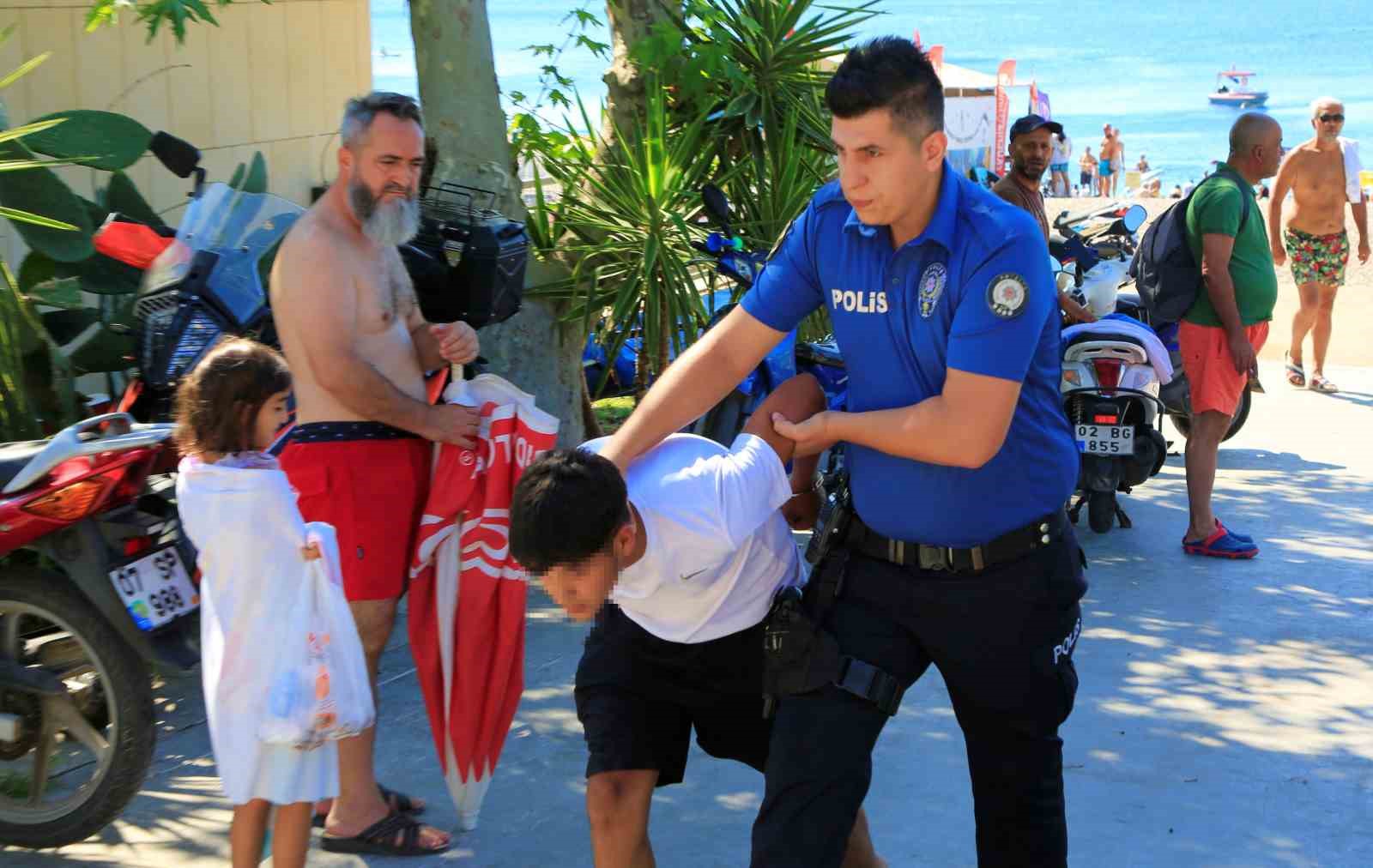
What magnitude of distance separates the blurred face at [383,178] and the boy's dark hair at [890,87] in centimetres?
155

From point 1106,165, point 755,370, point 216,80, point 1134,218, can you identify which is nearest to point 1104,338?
point 1134,218

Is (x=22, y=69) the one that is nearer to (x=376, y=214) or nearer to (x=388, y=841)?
(x=376, y=214)

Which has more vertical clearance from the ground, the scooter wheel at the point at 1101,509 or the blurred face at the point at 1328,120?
the blurred face at the point at 1328,120

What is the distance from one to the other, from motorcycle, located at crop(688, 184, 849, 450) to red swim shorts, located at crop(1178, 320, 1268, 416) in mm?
1562

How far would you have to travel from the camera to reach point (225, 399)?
11.0 ft

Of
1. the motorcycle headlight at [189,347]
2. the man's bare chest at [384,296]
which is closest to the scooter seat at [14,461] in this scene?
the motorcycle headlight at [189,347]

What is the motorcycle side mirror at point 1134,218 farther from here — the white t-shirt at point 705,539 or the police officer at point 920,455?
the white t-shirt at point 705,539

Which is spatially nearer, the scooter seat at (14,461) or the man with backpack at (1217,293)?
the scooter seat at (14,461)

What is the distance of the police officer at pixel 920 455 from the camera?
9.22 feet

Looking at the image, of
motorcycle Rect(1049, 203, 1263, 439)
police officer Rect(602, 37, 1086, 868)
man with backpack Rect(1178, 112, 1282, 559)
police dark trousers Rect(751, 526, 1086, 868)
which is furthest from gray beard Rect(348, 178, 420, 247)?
motorcycle Rect(1049, 203, 1263, 439)

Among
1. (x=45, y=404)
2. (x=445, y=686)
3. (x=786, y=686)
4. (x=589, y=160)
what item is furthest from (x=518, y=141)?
(x=786, y=686)

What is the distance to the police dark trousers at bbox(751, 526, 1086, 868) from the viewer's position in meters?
2.83

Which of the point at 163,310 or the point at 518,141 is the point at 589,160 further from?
the point at 163,310

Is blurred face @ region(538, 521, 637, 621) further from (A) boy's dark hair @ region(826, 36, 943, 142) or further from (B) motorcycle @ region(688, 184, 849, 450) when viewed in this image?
(B) motorcycle @ region(688, 184, 849, 450)
